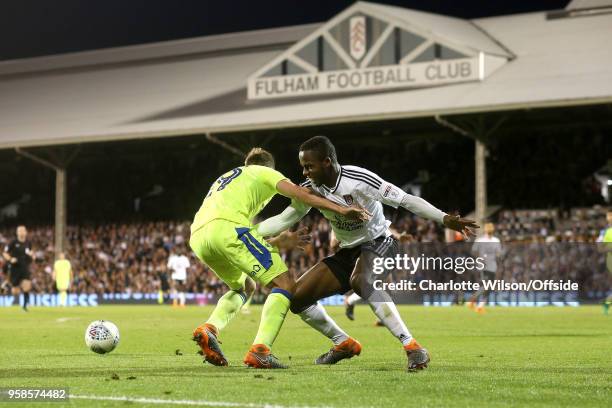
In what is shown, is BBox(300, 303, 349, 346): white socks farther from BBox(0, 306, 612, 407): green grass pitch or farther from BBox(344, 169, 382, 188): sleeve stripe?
BBox(344, 169, 382, 188): sleeve stripe

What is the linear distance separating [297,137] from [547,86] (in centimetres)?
975

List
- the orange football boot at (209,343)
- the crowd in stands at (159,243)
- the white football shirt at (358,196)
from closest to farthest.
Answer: the white football shirt at (358,196) < the orange football boot at (209,343) < the crowd in stands at (159,243)

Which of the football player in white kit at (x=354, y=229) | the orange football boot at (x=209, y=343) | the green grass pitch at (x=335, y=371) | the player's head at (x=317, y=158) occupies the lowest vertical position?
the green grass pitch at (x=335, y=371)

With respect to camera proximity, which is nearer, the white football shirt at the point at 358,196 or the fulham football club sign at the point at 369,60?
the white football shirt at the point at 358,196

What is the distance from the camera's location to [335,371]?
927 cm

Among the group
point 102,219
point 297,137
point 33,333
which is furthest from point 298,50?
point 33,333

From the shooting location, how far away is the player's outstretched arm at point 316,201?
8.70 m

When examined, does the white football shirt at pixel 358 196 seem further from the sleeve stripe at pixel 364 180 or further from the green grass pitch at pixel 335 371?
the green grass pitch at pixel 335 371

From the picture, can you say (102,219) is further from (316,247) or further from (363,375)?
(363,375)

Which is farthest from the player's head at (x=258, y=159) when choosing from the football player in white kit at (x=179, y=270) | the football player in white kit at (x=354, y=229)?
the football player in white kit at (x=179, y=270)

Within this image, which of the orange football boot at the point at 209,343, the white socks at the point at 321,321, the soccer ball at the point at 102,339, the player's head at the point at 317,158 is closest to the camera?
the player's head at the point at 317,158

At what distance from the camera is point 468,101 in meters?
31.3

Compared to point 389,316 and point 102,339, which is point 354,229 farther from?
point 102,339

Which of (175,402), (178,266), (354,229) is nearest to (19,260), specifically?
(178,266)
